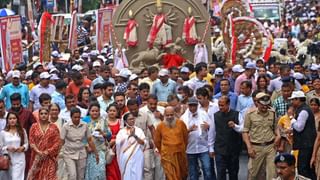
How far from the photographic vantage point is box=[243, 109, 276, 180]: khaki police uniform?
15250mm

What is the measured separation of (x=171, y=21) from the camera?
27.9 metres

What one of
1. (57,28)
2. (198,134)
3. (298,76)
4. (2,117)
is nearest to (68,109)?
(2,117)

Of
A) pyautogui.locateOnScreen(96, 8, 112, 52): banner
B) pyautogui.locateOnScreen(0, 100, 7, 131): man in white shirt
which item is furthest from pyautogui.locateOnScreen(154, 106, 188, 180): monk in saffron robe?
pyautogui.locateOnScreen(96, 8, 112, 52): banner

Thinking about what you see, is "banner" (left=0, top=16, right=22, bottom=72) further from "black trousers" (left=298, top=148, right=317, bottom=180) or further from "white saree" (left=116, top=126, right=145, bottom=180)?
"black trousers" (left=298, top=148, right=317, bottom=180)

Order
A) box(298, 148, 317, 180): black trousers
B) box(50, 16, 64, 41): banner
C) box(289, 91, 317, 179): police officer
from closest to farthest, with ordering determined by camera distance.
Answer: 1. box(289, 91, 317, 179): police officer
2. box(298, 148, 317, 180): black trousers
3. box(50, 16, 64, 41): banner

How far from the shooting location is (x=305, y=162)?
14.7 m

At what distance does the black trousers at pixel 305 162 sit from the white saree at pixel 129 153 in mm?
2036

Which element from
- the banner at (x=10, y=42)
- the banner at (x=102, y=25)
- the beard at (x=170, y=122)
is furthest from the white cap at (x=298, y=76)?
the banner at (x=102, y=25)

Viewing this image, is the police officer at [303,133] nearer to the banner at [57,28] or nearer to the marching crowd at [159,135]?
the marching crowd at [159,135]

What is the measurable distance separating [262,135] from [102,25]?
13.0 metres

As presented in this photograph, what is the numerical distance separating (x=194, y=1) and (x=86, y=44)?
5.25 metres

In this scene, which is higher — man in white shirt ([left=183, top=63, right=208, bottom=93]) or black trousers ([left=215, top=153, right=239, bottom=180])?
man in white shirt ([left=183, top=63, right=208, bottom=93])

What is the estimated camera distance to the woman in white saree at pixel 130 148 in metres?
15.3

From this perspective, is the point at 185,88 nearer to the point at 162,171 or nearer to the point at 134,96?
the point at 134,96
